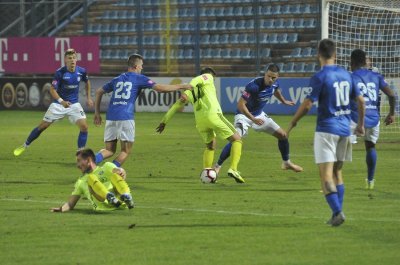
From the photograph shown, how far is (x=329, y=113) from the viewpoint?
1195 cm

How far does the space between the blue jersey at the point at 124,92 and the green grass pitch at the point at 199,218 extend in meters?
1.20

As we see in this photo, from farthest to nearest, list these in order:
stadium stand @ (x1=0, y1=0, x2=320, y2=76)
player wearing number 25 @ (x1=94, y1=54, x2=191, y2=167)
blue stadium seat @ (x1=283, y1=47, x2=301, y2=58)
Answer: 1. stadium stand @ (x1=0, y1=0, x2=320, y2=76)
2. blue stadium seat @ (x1=283, y1=47, x2=301, y2=58)
3. player wearing number 25 @ (x1=94, y1=54, x2=191, y2=167)

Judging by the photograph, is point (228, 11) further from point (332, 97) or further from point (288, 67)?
point (332, 97)

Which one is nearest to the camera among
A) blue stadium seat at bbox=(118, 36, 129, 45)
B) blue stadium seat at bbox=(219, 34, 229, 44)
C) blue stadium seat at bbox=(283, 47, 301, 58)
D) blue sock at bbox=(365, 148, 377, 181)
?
blue sock at bbox=(365, 148, 377, 181)

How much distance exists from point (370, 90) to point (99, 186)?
486cm

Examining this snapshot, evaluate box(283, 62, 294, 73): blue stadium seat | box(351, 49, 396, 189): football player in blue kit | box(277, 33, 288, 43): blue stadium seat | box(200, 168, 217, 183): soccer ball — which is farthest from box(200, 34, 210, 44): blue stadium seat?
box(351, 49, 396, 189): football player in blue kit

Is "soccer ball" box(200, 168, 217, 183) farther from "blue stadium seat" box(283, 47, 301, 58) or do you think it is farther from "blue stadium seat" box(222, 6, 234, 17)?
"blue stadium seat" box(222, 6, 234, 17)

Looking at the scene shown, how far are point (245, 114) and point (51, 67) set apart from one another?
2354cm

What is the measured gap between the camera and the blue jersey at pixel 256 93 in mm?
18156

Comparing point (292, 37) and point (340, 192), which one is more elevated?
point (292, 37)

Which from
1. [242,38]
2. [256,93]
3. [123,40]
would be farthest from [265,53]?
[256,93]

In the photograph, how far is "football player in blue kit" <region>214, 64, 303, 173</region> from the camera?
706 inches

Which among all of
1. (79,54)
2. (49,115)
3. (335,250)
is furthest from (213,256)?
(79,54)

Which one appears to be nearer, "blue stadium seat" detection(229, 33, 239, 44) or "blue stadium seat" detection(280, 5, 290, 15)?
"blue stadium seat" detection(280, 5, 290, 15)
